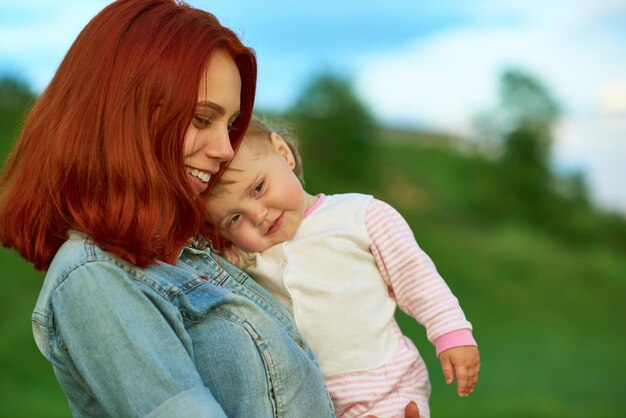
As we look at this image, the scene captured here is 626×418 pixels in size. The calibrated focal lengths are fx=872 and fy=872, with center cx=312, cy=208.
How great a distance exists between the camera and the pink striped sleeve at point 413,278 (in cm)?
263

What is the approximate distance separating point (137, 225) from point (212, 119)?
0.38m

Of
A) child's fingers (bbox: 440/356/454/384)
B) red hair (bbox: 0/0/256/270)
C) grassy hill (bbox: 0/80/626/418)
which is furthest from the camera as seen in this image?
grassy hill (bbox: 0/80/626/418)

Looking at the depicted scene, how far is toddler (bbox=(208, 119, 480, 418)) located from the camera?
2592 millimetres

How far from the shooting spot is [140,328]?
1.90 meters

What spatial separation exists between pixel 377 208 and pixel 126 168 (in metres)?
0.94

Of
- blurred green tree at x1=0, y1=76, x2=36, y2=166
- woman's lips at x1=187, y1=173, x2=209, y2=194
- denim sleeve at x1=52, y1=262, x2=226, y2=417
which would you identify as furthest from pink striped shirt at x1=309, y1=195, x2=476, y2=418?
blurred green tree at x1=0, y1=76, x2=36, y2=166

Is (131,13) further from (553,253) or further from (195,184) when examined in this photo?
(553,253)

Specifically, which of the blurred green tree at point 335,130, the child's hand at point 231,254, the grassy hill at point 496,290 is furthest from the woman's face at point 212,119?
the blurred green tree at point 335,130

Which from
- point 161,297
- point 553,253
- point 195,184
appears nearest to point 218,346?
point 161,297

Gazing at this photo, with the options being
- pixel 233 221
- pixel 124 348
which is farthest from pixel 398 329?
pixel 124 348

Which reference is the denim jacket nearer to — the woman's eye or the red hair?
the red hair

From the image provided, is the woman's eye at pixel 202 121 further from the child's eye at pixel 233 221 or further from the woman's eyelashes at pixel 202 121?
the child's eye at pixel 233 221

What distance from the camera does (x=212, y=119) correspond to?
2.30 meters

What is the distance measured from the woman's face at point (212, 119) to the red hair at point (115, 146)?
0.05 m
